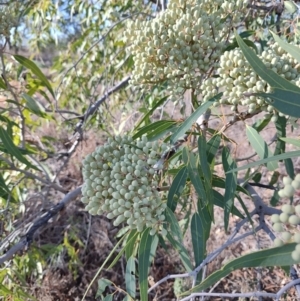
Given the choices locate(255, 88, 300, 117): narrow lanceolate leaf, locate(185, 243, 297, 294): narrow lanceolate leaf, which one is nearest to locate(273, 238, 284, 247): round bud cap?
locate(185, 243, 297, 294): narrow lanceolate leaf

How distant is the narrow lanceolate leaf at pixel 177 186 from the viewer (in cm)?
83

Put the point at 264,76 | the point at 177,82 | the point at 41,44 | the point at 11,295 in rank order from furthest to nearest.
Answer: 1. the point at 41,44
2. the point at 11,295
3. the point at 177,82
4. the point at 264,76

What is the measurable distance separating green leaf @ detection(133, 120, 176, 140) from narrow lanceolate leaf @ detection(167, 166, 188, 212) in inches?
6.7

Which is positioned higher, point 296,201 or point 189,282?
point 296,201

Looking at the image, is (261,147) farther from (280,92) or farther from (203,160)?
(280,92)

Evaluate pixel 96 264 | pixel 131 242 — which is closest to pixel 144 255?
pixel 131 242

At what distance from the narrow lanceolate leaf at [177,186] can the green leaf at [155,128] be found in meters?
0.17

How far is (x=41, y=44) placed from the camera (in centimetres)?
281

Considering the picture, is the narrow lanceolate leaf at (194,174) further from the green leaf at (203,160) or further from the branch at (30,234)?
the branch at (30,234)

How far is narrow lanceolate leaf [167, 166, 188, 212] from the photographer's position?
83 centimetres

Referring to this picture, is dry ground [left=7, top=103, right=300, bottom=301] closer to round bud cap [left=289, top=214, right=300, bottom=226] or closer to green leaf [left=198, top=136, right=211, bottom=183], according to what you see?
green leaf [left=198, top=136, right=211, bottom=183]

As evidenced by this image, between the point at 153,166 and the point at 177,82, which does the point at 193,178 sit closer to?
the point at 153,166

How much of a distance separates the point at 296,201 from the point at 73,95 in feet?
4.85

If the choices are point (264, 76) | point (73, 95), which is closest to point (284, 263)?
point (264, 76)
